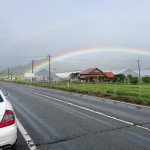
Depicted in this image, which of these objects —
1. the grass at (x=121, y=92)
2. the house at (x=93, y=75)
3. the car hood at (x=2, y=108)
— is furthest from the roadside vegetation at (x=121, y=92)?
the house at (x=93, y=75)

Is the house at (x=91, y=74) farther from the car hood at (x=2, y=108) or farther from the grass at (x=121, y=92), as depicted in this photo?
the car hood at (x=2, y=108)

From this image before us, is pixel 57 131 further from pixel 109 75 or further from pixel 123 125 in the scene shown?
pixel 109 75

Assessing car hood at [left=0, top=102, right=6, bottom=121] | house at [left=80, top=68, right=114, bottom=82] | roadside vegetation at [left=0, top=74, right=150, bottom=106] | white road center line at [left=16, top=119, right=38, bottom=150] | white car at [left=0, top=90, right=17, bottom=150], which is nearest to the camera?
white car at [left=0, top=90, right=17, bottom=150]

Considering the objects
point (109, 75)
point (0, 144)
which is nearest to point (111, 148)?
point (0, 144)

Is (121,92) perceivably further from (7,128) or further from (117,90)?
(7,128)

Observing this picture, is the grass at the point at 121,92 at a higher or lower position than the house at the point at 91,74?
lower

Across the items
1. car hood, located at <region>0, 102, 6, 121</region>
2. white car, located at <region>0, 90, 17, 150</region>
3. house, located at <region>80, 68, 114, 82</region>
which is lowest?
white car, located at <region>0, 90, 17, 150</region>

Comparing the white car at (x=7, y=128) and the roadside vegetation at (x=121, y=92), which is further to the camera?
the roadside vegetation at (x=121, y=92)

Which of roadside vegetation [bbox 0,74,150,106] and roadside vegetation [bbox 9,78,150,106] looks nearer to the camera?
roadside vegetation [bbox 9,78,150,106]

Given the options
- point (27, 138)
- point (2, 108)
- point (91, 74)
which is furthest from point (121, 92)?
point (91, 74)

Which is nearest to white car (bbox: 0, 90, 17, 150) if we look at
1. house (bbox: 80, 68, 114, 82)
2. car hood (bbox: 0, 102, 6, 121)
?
car hood (bbox: 0, 102, 6, 121)

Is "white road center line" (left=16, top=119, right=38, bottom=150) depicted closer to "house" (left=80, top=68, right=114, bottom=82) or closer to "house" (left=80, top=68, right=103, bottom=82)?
"house" (left=80, top=68, right=114, bottom=82)

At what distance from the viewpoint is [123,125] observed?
31.0ft

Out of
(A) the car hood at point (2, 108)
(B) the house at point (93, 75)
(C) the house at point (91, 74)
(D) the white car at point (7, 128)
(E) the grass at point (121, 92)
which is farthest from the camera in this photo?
(C) the house at point (91, 74)
